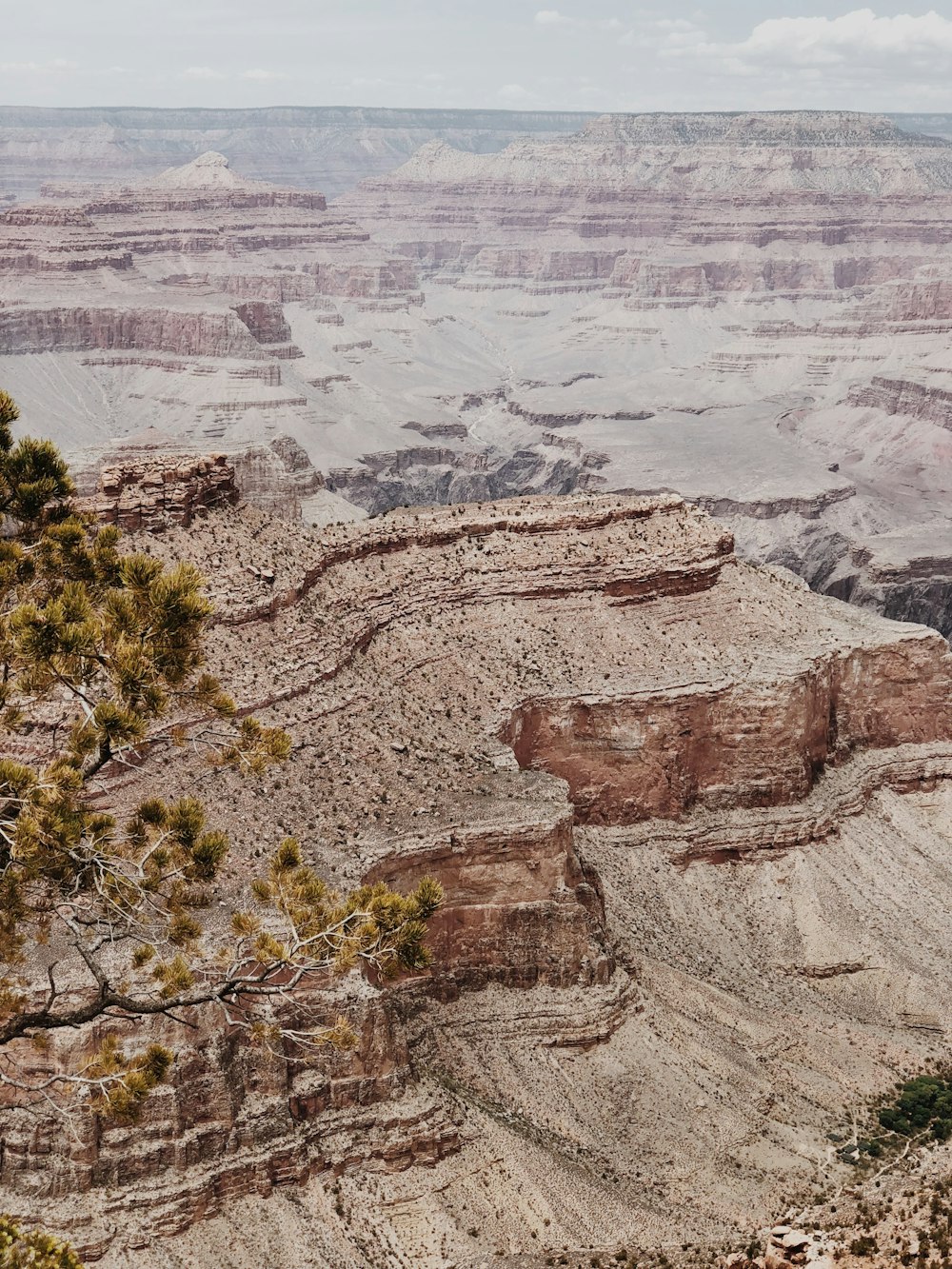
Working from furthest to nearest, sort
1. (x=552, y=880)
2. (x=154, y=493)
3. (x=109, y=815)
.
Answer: (x=154, y=493) → (x=552, y=880) → (x=109, y=815)

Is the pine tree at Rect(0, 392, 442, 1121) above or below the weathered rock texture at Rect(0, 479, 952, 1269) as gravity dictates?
above

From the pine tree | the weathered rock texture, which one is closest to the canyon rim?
the weathered rock texture

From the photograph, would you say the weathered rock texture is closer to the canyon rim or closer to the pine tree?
the canyon rim

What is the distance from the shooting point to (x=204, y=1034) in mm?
32875

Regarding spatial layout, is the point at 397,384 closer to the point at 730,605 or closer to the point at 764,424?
the point at 764,424

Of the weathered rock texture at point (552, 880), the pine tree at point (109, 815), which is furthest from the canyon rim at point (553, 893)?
the pine tree at point (109, 815)

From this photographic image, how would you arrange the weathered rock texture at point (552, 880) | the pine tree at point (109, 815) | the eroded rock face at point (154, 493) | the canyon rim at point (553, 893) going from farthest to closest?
the eroded rock face at point (154, 493) → the weathered rock texture at point (552, 880) → the canyon rim at point (553, 893) → the pine tree at point (109, 815)

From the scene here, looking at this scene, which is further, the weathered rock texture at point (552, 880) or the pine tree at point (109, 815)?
the weathered rock texture at point (552, 880)

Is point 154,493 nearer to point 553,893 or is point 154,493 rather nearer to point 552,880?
point 552,880

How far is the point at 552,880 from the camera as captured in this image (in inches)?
1651

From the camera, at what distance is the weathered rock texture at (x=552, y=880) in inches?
1325

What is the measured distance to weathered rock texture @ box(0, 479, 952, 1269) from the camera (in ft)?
110

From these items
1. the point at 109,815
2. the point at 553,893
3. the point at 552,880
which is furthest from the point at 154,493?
the point at 109,815

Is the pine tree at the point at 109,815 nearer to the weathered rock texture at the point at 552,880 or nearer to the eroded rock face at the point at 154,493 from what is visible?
the weathered rock texture at the point at 552,880
